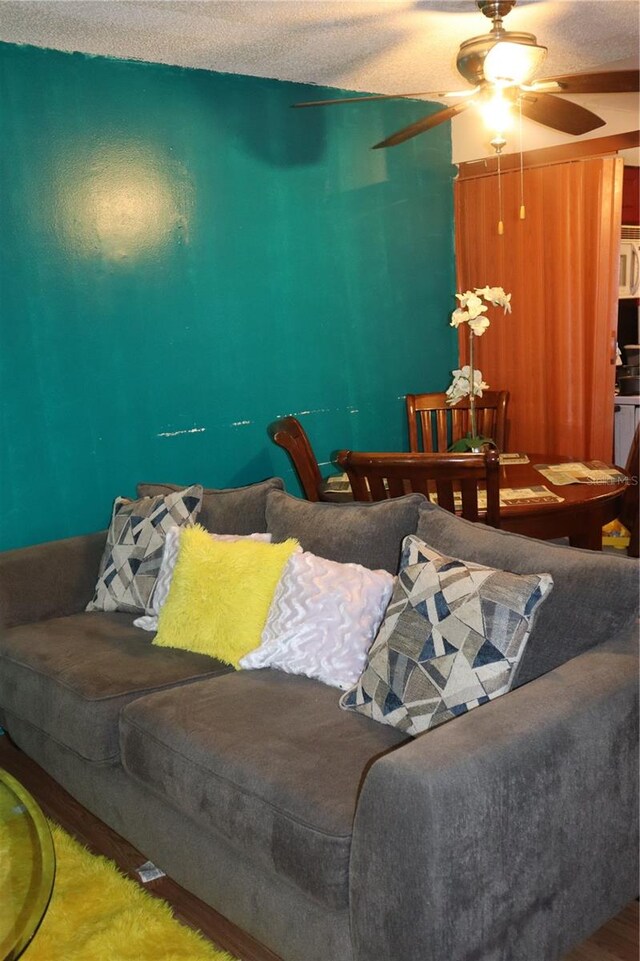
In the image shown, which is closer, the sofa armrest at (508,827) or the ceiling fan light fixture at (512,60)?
the sofa armrest at (508,827)

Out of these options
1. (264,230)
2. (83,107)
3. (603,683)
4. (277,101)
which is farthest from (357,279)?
(603,683)

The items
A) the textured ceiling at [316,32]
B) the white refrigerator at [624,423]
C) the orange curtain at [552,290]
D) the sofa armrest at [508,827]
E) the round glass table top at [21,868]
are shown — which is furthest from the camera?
the white refrigerator at [624,423]

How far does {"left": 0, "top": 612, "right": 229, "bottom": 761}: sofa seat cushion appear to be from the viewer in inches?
94.7

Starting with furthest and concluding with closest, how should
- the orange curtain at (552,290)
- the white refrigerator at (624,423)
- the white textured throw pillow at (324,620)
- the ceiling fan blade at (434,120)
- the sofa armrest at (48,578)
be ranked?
1. the white refrigerator at (624,423)
2. the orange curtain at (552,290)
3. the sofa armrest at (48,578)
4. the ceiling fan blade at (434,120)
5. the white textured throw pillow at (324,620)

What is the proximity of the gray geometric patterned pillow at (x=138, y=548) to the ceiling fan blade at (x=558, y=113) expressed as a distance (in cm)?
167

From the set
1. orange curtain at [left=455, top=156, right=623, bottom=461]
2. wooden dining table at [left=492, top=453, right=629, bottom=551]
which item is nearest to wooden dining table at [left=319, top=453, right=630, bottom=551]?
wooden dining table at [left=492, top=453, right=629, bottom=551]

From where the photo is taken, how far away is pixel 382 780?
1.60 m

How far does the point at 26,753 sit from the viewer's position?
2896 mm

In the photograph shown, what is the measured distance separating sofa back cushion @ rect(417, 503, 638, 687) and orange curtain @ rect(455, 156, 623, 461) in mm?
2311

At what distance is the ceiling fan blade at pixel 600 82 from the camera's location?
97.8 inches

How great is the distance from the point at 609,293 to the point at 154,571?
2.47 m

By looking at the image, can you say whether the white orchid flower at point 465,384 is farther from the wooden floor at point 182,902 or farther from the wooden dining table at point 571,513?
the wooden floor at point 182,902

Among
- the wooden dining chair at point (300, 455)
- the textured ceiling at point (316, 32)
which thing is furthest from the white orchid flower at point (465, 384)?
the textured ceiling at point (316, 32)

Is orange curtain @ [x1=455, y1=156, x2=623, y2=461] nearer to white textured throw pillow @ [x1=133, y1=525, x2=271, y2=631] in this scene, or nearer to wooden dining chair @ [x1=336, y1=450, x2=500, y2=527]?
wooden dining chair @ [x1=336, y1=450, x2=500, y2=527]
